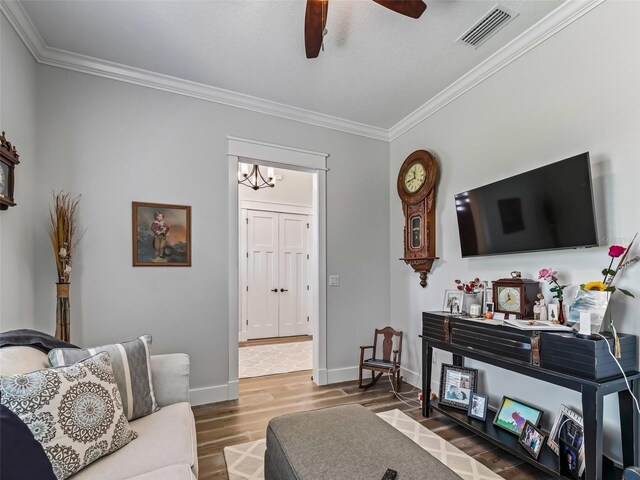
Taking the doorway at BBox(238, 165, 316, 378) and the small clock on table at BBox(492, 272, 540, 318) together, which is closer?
the small clock on table at BBox(492, 272, 540, 318)

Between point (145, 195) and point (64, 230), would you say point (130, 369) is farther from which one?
point (145, 195)

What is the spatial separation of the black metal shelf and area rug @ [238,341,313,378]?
1.97 metres

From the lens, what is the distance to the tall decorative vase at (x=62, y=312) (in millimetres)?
2340

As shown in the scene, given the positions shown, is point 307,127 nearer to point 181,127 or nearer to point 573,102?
point 181,127

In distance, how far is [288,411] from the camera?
113 inches

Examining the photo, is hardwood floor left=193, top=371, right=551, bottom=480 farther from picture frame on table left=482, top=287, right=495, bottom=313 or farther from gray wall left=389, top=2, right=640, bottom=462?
picture frame on table left=482, top=287, right=495, bottom=313

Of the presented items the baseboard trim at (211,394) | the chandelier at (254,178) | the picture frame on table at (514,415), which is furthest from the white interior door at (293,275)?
the picture frame on table at (514,415)

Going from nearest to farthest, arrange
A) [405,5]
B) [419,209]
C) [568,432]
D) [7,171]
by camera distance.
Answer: [405,5]
[568,432]
[7,171]
[419,209]

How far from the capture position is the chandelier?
16.9ft

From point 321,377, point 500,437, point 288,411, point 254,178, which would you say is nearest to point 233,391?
point 288,411

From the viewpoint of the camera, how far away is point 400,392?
10.8 ft

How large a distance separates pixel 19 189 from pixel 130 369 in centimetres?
161

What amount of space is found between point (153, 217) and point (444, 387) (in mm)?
2915

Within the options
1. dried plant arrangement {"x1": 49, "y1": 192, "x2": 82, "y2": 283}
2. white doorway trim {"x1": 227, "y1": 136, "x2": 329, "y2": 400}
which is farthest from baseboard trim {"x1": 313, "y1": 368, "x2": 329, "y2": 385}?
dried plant arrangement {"x1": 49, "y1": 192, "x2": 82, "y2": 283}
